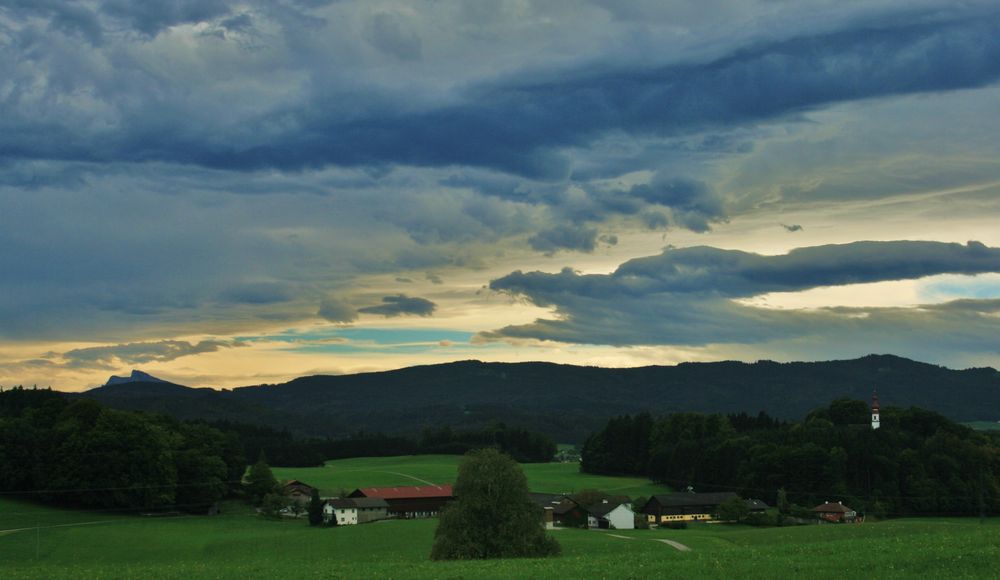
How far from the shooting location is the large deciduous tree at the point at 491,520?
5506 centimetres

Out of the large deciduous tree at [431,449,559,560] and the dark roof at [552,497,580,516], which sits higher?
the large deciduous tree at [431,449,559,560]

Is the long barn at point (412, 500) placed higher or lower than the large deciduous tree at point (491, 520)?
lower

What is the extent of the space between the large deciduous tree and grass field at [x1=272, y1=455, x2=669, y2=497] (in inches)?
2967

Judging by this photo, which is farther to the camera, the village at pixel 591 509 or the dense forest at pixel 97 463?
the village at pixel 591 509

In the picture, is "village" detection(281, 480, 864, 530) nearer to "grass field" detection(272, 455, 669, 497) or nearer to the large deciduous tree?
"grass field" detection(272, 455, 669, 497)

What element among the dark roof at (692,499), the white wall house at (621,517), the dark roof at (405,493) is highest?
the dark roof at (405,493)

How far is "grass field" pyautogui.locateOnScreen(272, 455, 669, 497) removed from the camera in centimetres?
14700

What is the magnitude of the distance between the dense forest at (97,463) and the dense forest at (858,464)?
7514 centimetres

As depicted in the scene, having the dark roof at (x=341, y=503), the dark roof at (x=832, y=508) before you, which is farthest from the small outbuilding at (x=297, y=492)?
the dark roof at (x=832, y=508)

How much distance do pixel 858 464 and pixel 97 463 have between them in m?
95.4

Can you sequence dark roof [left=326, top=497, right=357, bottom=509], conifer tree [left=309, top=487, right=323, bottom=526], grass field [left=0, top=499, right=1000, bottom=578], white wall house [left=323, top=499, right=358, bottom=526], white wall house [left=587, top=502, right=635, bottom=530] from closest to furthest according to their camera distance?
1. grass field [left=0, top=499, right=1000, bottom=578]
2. conifer tree [left=309, top=487, right=323, bottom=526]
3. white wall house [left=323, top=499, right=358, bottom=526]
4. white wall house [left=587, top=502, right=635, bottom=530]
5. dark roof [left=326, top=497, right=357, bottom=509]

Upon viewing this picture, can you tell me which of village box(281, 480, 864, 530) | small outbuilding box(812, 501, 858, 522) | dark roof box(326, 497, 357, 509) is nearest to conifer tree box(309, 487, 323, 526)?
village box(281, 480, 864, 530)

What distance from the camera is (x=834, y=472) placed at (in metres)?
126

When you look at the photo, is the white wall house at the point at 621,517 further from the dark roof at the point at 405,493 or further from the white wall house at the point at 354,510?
the white wall house at the point at 354,510
